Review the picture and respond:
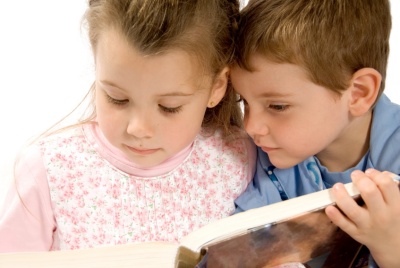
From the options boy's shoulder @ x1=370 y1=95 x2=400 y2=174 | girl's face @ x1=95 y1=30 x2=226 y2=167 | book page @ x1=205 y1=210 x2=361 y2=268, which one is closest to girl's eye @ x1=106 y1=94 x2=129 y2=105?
girl's face @ x1=95 y1=30 x2=226 y2=167

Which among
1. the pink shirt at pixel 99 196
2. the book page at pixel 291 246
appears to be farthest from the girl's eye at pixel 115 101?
the book page at pixel 291 246

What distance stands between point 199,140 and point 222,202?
0.11 metres

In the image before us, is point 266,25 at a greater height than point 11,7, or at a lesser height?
greater

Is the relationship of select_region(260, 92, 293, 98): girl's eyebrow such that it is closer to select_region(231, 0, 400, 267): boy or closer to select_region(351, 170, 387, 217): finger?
select_region(231, 0, 400, 267): boy

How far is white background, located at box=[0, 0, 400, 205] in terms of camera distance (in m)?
1.47

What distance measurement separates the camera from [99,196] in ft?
3.44

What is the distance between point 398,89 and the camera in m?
1.61

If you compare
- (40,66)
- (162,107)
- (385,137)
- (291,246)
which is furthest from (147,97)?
(40,66)

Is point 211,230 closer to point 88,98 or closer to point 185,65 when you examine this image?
point 185,65

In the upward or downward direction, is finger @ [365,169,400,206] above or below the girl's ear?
below

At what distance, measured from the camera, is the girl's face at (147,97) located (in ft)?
2.89

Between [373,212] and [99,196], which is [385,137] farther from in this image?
[99,196]

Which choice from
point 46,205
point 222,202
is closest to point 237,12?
point 222,202

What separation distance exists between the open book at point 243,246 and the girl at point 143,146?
0.65 ft
